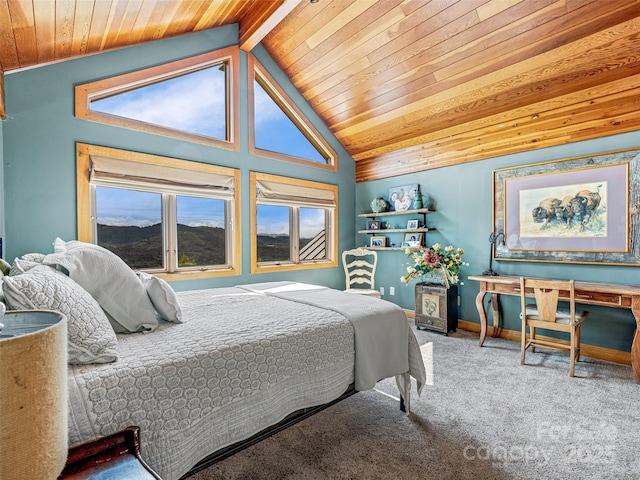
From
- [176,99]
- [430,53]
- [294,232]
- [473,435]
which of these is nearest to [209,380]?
[473,435]

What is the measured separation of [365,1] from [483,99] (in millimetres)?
1676

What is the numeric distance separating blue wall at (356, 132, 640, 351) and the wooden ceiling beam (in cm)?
263

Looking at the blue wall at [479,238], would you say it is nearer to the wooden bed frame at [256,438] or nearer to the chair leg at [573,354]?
the chair leg at [573,354]

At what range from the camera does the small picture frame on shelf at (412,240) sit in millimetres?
4586

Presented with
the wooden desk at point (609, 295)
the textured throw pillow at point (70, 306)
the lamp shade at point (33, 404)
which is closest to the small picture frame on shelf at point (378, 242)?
the wooden desk at point (609, 295)

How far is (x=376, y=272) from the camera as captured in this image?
5.31 meters

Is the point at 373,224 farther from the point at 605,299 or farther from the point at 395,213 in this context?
the point at 605,299

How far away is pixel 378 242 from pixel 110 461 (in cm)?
454

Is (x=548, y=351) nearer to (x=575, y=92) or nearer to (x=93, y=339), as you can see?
(x=575, y=92)

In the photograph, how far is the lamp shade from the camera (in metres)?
0.48

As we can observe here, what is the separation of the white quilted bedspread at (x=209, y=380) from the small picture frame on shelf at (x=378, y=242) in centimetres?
316

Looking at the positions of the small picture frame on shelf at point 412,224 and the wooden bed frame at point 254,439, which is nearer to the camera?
the wooden bed frame at point 254,439

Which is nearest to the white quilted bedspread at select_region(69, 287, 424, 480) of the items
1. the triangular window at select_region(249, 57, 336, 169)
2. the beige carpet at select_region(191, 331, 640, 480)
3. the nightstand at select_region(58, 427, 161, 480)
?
the nightstand at select_region(58, 427, 161, 480)

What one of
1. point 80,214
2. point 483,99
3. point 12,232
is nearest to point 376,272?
point 483,99
